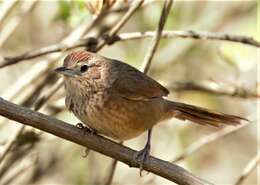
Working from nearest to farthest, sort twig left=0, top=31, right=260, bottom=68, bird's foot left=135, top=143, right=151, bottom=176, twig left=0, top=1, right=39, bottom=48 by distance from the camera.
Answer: bird's foot left=135, top=143, right=151, bottom=176 < twig left=0, top=31, right=260, bottom=68 < twig left=0, top=1, right=39, bottom=48

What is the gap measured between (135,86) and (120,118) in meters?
0.27

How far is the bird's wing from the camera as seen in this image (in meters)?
4.06

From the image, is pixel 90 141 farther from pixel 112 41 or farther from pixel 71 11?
pixel 71 11

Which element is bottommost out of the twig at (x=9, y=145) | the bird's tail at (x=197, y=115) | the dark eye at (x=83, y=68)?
the bird's tail at (x=197, y=115)

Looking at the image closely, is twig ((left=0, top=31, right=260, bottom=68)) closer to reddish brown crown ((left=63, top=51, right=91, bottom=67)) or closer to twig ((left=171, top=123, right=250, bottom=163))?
reddish brown crown ((left=63, top=51, right=91, bottom=67))

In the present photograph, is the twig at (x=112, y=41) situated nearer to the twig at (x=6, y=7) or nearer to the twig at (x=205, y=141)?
the twig at (x=6, y=7)

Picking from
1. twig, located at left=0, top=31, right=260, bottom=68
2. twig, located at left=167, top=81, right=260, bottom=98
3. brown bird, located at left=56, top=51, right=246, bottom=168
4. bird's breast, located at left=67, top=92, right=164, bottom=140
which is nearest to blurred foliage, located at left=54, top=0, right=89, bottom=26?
twig, located at left=0, top=31, right=260, bottom=68

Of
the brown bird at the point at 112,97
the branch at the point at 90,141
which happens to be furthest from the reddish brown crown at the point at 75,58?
the branch at the point at 90,141

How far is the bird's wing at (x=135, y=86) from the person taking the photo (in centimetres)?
406

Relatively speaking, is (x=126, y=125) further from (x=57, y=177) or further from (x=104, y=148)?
(x=57, y=177)

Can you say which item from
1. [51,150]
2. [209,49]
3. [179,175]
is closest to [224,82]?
[209,49]

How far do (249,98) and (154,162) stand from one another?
1.72 m

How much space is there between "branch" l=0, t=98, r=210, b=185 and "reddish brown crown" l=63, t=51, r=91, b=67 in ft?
2.02

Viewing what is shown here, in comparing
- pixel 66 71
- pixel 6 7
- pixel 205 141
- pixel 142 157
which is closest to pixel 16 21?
pixel 6 7
